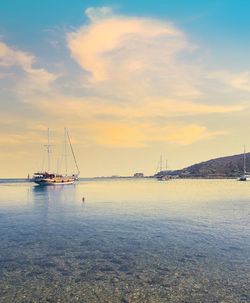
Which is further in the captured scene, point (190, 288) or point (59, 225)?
point (59, 225)

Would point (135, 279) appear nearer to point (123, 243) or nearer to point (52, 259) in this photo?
point (52, 259)

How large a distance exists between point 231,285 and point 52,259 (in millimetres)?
12931

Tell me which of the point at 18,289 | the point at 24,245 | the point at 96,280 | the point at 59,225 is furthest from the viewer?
the point at 59,225

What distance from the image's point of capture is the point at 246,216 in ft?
159

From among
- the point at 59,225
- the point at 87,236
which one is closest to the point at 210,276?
the point at 87,236

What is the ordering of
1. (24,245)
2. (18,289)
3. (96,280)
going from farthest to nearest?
(24,245)
(96,280)
(18,289)

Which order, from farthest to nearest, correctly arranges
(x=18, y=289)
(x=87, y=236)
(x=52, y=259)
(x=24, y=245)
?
(x=87, y=236) < (x=24, y=245) < (x=52, y=259) < (x=18, y=289)

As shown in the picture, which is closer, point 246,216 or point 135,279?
point 135,279

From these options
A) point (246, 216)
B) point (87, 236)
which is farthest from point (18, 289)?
point (246, 216)

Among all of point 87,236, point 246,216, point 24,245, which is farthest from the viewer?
point 246,216

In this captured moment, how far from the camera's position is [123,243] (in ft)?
98.2

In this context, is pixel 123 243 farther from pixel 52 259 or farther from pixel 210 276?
pixel 210 276

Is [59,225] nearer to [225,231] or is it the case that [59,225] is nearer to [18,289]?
[225,231]

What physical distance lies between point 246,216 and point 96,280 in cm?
3545
